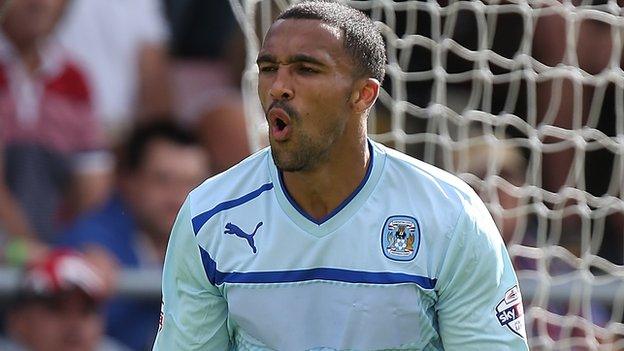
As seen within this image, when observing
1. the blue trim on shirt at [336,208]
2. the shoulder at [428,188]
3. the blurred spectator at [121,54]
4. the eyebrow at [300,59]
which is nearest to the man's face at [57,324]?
the blurred spectator at [121,54]

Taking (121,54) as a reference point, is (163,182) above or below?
below

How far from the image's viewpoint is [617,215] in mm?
5633

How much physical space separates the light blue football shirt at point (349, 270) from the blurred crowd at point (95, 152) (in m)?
2.07

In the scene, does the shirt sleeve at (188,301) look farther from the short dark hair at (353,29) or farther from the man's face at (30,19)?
the man's face at (30,19)

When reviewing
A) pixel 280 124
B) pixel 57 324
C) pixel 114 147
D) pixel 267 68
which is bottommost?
pixel 57 324

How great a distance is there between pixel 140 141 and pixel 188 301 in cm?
244

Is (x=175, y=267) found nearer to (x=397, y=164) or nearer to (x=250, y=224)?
(x=250, y=224)

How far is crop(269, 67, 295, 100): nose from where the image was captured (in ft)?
8.64

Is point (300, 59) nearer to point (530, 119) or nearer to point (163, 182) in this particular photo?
point (530, 119)

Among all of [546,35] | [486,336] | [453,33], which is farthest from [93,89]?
[486,336]

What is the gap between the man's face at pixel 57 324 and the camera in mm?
4812

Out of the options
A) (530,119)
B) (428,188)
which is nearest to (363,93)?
(428,188)

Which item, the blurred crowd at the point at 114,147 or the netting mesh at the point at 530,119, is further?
the blurred crowd at the point at 114,147

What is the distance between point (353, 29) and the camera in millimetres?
2684
